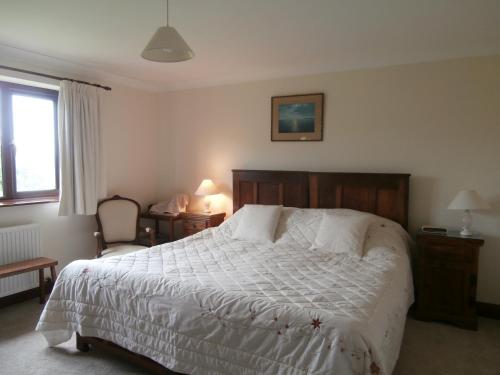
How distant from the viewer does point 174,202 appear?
4.44m

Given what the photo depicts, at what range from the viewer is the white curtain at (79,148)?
3.57 m

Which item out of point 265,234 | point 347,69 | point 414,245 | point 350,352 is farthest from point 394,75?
point 350,352

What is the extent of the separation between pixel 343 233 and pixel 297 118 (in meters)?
1.49

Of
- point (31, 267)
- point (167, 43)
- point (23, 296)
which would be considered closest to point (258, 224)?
→ point (167, 43)

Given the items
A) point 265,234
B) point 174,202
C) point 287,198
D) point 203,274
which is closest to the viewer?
point 203,274

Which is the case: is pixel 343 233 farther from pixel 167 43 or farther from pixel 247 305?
pixel 167 43

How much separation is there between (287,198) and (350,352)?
7.92 feet

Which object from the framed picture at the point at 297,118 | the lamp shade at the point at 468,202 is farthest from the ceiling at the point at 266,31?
the lamp shade at the point at 468,202

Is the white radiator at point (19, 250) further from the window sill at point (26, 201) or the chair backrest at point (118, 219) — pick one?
the chair backrest at point (118, 219)

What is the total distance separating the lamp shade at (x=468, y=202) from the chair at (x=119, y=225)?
2965 mm

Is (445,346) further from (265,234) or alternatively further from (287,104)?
(287,104)

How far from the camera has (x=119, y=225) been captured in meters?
3.98

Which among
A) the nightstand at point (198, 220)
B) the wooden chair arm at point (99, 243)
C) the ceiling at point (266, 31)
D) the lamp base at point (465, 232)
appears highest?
the ceiling at point (266, 31)

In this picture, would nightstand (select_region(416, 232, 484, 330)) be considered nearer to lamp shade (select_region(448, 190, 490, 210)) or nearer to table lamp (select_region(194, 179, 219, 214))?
lamp shade (select_region(448, 190, 490, 210))
